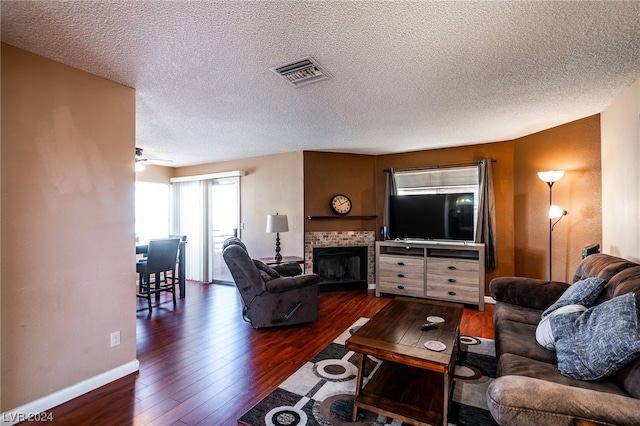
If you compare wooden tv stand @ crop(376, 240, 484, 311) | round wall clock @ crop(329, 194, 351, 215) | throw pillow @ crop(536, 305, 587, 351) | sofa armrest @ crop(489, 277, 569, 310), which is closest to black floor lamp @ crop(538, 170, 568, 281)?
wooden tv stand @ crop(376, 240, 484, 311)

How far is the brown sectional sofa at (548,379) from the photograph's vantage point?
1131mm

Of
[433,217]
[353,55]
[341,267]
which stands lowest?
[341,267]

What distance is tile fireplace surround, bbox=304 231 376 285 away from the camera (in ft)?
16.6

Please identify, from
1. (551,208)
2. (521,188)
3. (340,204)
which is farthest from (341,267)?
(551,208)

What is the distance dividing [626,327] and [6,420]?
354 centimetres

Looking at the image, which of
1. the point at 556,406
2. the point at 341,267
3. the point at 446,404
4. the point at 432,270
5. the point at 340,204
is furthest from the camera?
the point at 341,267

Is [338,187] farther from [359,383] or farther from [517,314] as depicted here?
[359,383]

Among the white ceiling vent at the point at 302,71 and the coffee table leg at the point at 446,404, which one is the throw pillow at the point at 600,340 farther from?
the white ceiling vent at the point at 302,71

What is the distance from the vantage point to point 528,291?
2.74 meters

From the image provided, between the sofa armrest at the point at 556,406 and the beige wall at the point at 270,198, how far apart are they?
13.1ft

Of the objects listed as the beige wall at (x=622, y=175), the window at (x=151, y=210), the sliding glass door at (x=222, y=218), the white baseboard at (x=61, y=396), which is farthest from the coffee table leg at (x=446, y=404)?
the window at (x=151, y=210)

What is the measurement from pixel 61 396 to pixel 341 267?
397cm

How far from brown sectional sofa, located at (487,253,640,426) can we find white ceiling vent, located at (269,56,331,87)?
7.19ft

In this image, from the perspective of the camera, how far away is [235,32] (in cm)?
176
